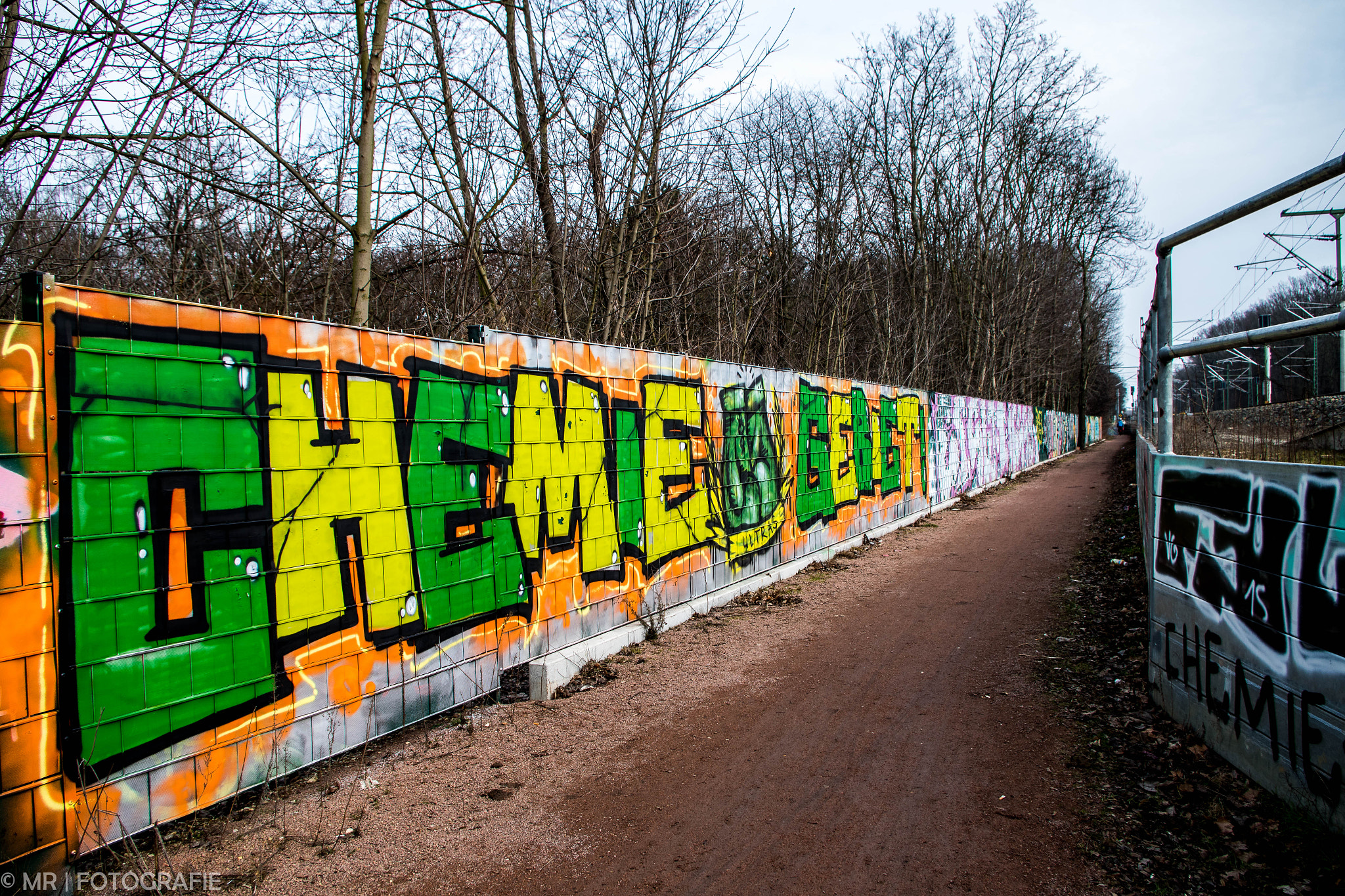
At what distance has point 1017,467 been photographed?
26500 mm

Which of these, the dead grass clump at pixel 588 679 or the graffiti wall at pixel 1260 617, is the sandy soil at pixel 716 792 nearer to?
the dead grass clump at pixel 588 679

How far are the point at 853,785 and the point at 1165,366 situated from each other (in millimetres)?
3181

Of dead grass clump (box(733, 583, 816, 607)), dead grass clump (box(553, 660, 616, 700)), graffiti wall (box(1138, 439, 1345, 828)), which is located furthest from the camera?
dead grass clump (box(733, 583, 816, 607))

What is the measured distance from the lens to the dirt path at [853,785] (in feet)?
9.86

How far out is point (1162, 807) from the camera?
3.37 meters

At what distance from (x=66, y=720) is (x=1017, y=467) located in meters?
27.8

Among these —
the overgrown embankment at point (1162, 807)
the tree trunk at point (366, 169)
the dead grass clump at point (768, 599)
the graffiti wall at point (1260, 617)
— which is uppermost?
the tree trunk at point (366, 169)

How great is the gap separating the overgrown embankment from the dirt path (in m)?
0.18

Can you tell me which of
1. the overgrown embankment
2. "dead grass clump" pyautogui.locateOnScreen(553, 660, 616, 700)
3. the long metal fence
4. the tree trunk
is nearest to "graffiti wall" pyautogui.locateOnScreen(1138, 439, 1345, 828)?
the long metal fence

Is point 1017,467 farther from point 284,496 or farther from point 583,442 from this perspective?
point 284,496

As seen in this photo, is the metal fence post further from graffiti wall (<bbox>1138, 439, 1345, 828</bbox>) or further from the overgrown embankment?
the overgrown embankment

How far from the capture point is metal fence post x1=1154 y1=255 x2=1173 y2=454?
4.61 m
